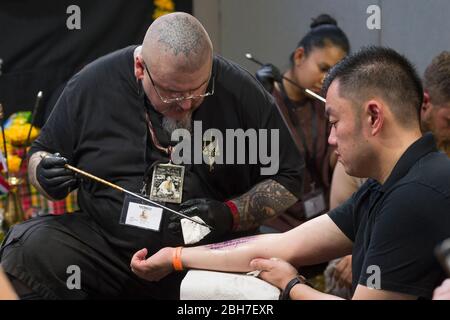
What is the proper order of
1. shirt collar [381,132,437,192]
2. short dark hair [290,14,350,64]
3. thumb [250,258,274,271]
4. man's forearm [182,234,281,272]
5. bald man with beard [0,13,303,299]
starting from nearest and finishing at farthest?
shirt collar [381,132,437,192]
thumb [250,258,274,271]
man's forearm [182,234,281,272]
bald man with beard [0,13,303,299]
short dark hair [290,14,350,64]

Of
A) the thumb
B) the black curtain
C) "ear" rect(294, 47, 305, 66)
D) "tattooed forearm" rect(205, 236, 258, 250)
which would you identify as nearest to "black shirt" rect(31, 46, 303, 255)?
"tattooed forearm" rect(205, 236, 258, 250)

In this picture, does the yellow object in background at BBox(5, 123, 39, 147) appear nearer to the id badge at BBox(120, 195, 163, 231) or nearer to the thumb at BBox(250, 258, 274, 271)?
the id badge at BBox(120, 195, 163, 231)

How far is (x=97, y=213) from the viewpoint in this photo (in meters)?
2.83

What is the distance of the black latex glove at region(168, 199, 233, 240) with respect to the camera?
272 centimetres

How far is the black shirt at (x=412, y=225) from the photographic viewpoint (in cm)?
198

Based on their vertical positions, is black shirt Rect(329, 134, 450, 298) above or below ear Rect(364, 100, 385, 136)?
below

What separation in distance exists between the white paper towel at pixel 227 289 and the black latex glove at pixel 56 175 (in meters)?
0.68

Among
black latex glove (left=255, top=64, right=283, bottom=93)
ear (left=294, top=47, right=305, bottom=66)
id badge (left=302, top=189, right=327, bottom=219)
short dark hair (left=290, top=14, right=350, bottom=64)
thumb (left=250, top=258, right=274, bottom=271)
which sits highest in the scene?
short dark hair (left=290, top=14, right=350, bottom=64)

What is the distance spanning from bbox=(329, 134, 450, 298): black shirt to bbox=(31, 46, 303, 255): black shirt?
835mm

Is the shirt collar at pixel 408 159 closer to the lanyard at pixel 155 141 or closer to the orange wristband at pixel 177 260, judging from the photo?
the orange wristband at pixel 177 260

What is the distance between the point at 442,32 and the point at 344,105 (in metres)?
1.90

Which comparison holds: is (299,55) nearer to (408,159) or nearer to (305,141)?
(305,141)
